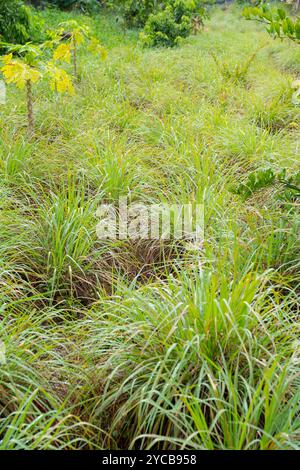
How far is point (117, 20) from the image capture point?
1009 centimetres

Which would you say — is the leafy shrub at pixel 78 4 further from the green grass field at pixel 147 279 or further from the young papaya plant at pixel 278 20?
the young papaya plant at pixel 278 20

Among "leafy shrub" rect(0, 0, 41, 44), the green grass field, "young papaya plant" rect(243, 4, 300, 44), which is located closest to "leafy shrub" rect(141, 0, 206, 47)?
"leafy shrub" rect(0, 0, 41, 44)

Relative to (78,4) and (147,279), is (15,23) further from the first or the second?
(147,279)

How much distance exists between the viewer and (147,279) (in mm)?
2703

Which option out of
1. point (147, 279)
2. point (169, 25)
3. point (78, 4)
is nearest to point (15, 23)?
point (169, 25)

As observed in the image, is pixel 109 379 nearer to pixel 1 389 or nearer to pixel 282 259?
pixel 1 389

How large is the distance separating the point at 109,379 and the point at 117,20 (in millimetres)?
9672

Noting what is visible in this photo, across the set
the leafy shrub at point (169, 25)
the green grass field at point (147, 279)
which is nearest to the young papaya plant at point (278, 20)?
the green grass field at point (147, 279)

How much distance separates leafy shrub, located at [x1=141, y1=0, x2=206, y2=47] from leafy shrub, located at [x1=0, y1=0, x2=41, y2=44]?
6.01ft

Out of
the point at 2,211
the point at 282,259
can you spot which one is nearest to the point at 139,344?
the point at 282,259

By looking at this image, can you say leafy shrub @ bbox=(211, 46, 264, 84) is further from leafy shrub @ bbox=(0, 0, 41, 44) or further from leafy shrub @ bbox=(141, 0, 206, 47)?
leafy shrub @ bbox=(0, 0, 41, 44)

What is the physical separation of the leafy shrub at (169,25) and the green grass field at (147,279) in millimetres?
3167

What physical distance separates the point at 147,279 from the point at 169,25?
6.85 metres

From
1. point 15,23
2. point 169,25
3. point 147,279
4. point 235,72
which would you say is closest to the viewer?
point 147,279
